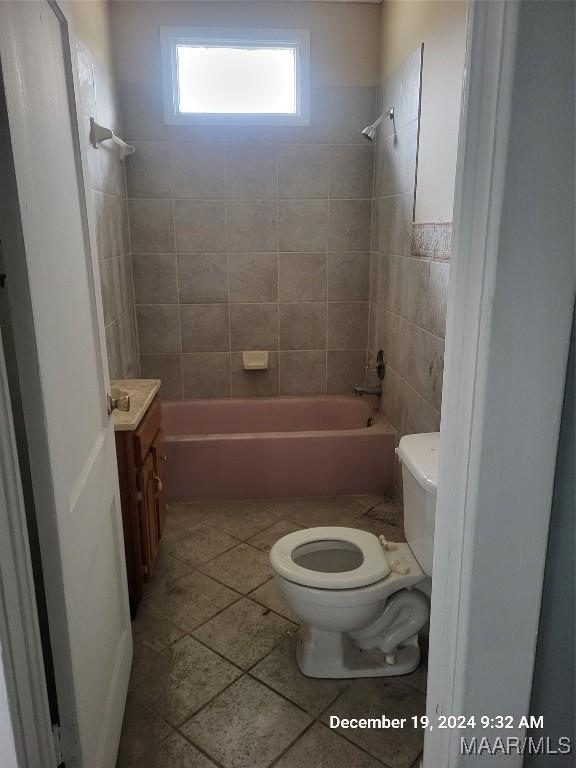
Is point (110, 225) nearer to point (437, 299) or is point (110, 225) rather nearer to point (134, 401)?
point (134, 401)

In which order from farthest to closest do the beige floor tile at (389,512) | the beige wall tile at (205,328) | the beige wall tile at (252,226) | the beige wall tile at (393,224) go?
the beige wall tile at (205,328) < the beige wall tile at (252,226) < the beige floor tile at (389,512) < the beige wall tile at (393,224)

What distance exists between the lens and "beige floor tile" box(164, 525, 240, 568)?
8.24 ft

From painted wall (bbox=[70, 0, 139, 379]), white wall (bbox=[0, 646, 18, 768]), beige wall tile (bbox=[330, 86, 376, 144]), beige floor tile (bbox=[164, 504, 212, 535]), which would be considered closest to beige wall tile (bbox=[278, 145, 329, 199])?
beige wall tile (bbox=[330, 86, 376, 144])

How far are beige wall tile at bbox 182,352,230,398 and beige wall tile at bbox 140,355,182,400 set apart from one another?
4cm

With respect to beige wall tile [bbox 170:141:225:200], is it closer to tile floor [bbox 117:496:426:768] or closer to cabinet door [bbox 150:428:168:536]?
cabinet door [bbox 150:428:168:536]

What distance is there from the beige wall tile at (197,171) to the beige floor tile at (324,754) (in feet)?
8.98

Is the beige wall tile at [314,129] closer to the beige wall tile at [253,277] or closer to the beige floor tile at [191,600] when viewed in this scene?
the beige wall tile at [253,277]

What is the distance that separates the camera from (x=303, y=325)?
11.6 feet

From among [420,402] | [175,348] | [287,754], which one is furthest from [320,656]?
[175,348]

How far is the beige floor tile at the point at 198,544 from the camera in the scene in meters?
2.51

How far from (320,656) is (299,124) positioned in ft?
9.03

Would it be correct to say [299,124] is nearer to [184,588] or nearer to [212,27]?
[212,27]

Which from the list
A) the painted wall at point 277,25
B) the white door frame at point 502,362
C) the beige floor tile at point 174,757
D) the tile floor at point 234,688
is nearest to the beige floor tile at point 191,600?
the tile floor at point 234,688

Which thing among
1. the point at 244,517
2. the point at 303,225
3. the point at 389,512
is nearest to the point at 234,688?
the point at 244,517
